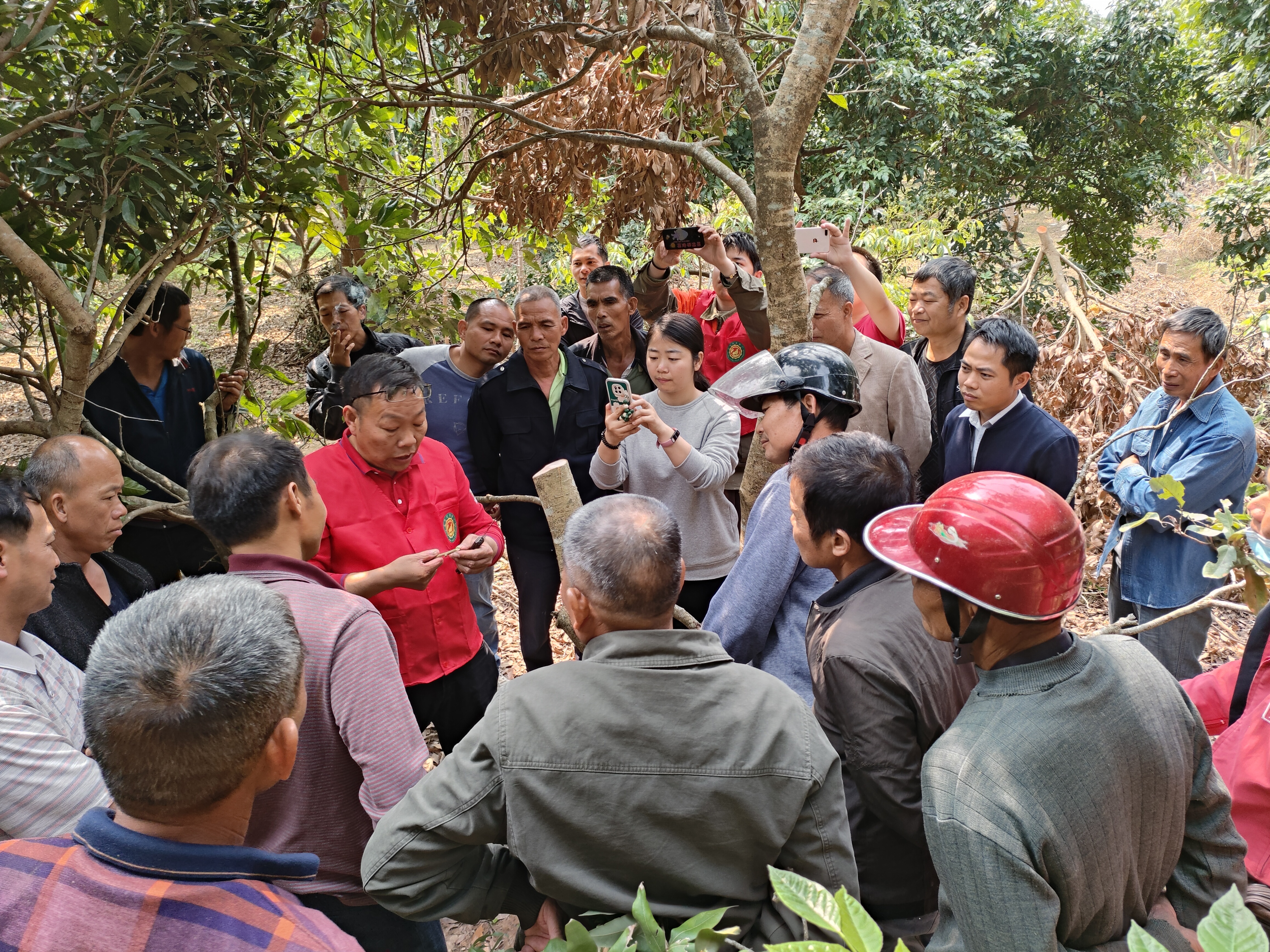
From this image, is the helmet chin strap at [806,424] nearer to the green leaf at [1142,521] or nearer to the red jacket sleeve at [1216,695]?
the green leaf at [1142,521]

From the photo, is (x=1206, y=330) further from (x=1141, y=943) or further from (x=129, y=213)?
(x=129, y=213)

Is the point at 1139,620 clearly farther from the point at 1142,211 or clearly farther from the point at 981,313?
the point at 1142,211

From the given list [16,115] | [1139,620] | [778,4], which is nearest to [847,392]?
[1139,620]

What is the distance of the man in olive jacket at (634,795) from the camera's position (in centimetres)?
158

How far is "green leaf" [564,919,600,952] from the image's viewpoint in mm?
1490

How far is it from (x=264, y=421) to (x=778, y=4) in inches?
277

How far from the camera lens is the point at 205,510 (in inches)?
82.9

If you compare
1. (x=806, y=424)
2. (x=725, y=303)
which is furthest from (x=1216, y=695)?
(x=725, y=303)

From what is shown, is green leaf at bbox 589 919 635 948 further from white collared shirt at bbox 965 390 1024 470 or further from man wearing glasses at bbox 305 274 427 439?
man wearing glasses at bbox 305 274 427 439

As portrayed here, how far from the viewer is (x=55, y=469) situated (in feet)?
8.13

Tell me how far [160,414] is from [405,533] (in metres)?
1.70

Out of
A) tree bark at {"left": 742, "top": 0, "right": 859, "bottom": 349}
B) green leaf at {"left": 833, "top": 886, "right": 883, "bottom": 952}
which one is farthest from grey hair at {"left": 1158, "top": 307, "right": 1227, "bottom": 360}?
green leaf at {"left": 833, "top": 886, "right": 883, "bottom": 952}

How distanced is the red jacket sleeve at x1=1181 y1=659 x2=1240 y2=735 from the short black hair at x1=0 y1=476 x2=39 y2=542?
290 centimetres

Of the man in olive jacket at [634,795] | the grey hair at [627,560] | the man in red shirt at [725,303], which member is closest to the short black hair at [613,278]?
the man in red shirt at [725,303]
